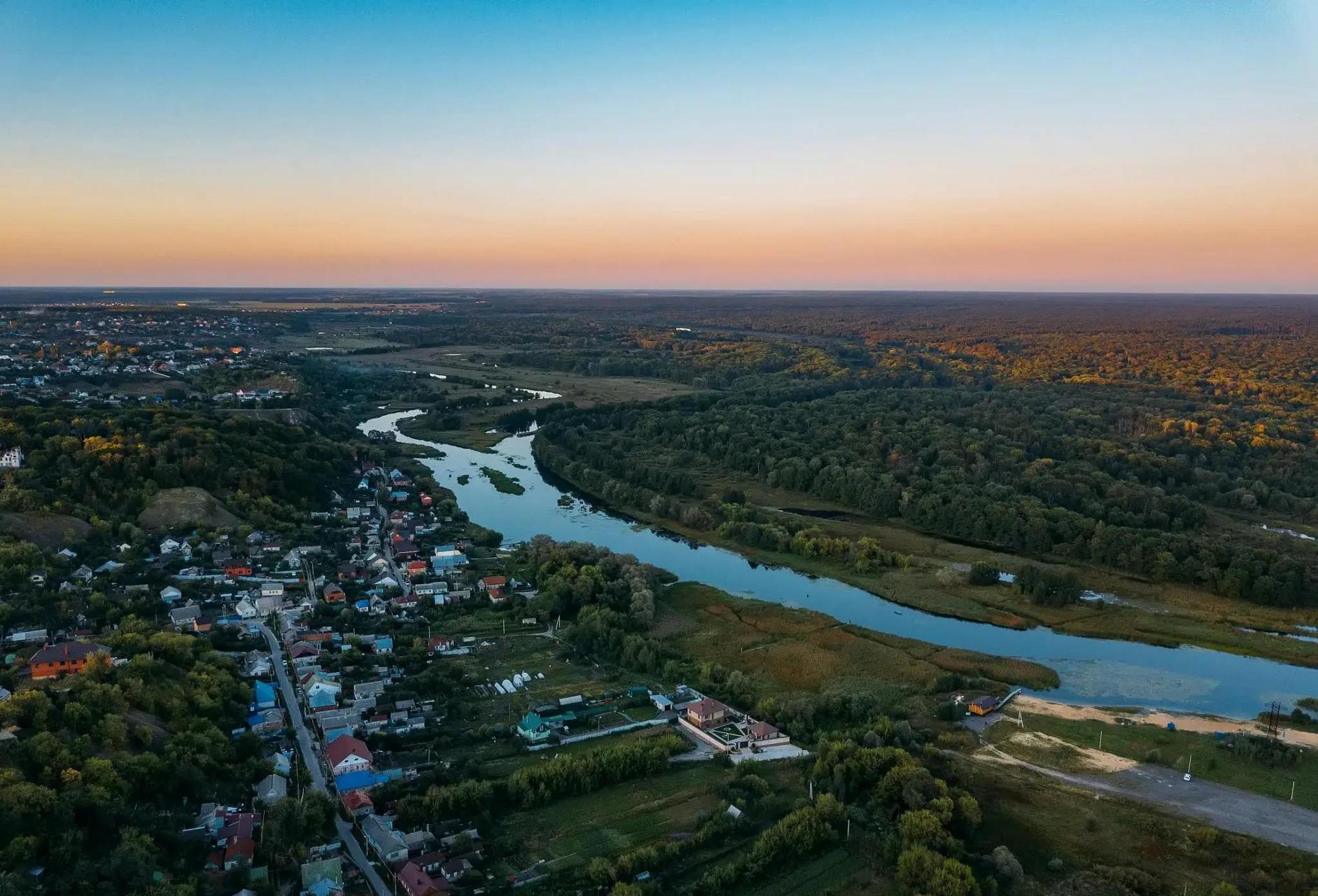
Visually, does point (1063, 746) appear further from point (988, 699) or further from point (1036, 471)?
point (1036, 471)

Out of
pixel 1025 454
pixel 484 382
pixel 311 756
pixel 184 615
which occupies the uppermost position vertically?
pixel 484 382

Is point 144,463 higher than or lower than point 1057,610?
higher

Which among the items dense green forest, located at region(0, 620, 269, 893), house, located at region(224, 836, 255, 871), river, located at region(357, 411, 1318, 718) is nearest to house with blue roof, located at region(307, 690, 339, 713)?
dense green forest, located at region(0, 620, 269, 893)

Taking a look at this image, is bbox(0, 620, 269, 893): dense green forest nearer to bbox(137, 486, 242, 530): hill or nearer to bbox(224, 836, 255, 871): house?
bbox(224, 836, 255, 871): house

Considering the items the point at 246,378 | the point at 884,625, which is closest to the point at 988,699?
the point at 884,625

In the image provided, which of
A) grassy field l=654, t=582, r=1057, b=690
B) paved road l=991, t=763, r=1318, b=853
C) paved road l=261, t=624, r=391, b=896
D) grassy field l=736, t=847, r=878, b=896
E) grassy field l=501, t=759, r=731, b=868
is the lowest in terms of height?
grassy field l=654, t=582, r=1057, b=690

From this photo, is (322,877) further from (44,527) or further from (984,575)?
(984,575)

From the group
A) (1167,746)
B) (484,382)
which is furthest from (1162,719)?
(484,382)
